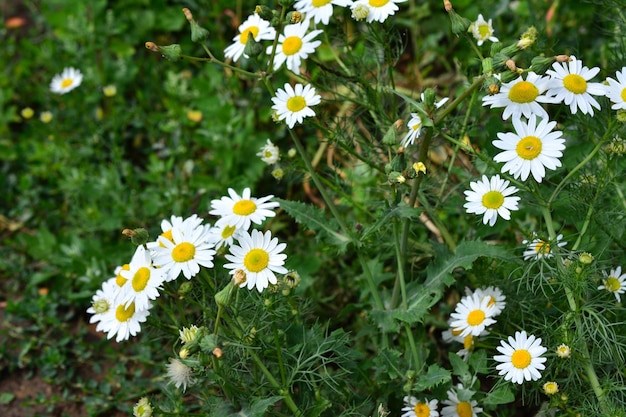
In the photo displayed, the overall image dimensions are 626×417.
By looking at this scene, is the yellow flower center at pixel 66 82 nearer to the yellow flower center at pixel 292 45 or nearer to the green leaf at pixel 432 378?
the yellow flower center at pixel 292 45

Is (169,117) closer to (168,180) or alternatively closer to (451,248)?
(168,180)

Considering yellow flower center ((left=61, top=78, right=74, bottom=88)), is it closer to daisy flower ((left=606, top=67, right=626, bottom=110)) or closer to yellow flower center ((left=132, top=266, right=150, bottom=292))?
yellow flower center ((left=132, top=266, right=150, bottom=292))

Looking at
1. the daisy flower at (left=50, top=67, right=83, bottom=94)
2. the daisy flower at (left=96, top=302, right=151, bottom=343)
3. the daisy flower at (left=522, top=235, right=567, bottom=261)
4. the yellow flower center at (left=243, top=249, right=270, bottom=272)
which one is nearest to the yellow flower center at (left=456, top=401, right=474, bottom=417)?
the daisy flower at (left=522, top=235, right=567, bottom=261)

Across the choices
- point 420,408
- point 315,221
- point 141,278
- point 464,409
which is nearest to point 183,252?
point 141,278

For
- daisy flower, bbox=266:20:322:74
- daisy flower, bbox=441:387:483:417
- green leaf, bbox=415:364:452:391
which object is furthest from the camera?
daisy flower, bbox=266:20:322:74

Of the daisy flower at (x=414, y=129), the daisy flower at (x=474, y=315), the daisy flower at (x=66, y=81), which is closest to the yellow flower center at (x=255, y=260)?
the daisy flower at (x=414, y=129)

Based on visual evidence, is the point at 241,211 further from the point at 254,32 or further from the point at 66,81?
the point at 66,81

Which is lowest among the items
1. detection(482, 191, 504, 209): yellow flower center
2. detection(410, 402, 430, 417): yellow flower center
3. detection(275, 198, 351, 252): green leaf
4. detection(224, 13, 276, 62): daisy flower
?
detection(410, 402, 430, 417): yellow flower center
